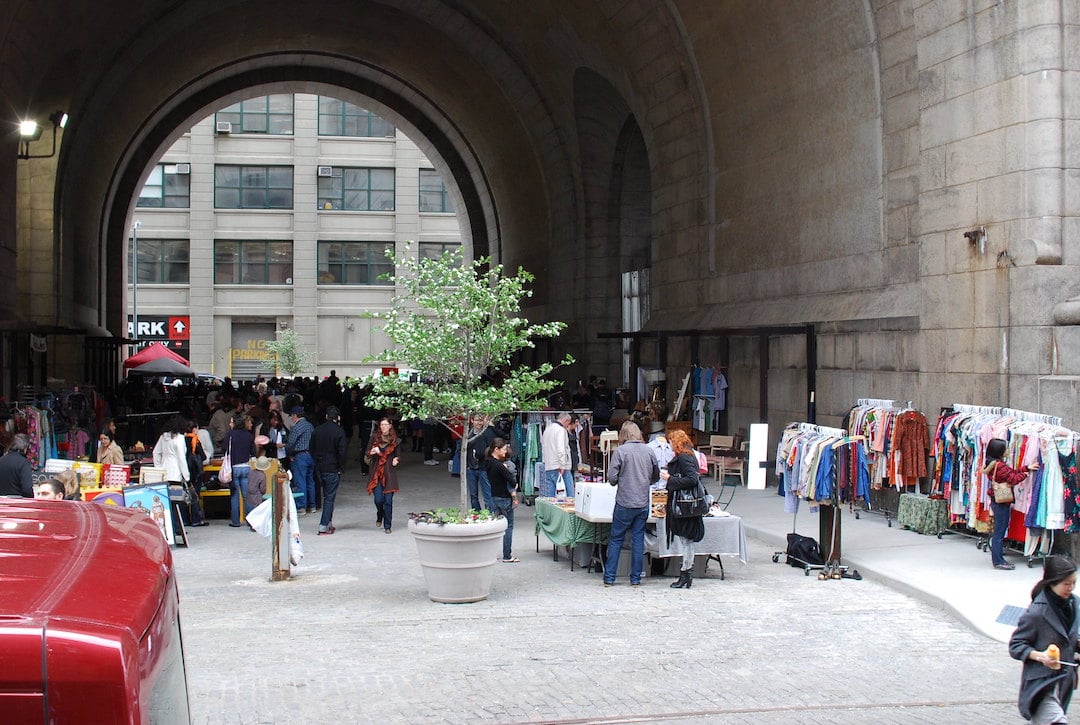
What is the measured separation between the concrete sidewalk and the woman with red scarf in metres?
4.78

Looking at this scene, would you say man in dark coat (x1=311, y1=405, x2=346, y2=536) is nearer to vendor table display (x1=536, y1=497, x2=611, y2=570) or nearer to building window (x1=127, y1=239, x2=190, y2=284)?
vendor table display (x1=536, y1=497, x2=611, y2=570)

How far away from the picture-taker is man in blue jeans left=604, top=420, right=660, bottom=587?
11.1 m

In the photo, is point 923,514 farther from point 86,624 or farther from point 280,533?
point 86,624

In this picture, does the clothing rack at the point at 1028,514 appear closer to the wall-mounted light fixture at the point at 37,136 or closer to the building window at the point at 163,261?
the wall-mounted light fixture at the point at 37,136

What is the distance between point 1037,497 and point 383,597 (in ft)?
21.7

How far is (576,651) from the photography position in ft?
28.6

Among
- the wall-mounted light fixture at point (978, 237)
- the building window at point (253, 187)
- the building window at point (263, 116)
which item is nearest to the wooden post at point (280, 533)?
the wall-mounted light fixture at point (978, 237)

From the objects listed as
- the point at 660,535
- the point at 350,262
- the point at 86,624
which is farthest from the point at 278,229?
the point at 86,624

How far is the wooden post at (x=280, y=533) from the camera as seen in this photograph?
11648mm

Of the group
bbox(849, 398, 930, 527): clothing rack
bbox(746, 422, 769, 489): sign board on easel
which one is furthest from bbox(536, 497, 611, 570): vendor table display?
bbox(849, 398, 930, 527): clothing rack

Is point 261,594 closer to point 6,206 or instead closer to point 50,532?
point 50,532

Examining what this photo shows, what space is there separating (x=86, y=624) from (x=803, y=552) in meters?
10.9

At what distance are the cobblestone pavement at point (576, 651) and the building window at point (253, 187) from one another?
157 feet

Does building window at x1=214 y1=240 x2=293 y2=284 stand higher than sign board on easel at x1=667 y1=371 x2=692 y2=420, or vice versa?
building window at x1=214 y1=240 x2=293 y2=284
